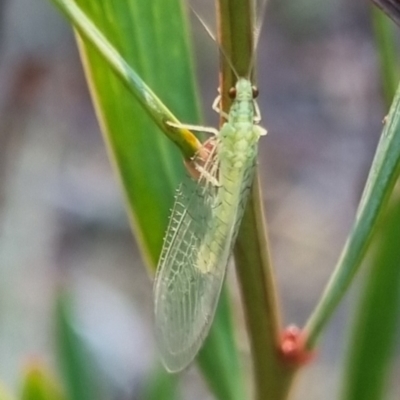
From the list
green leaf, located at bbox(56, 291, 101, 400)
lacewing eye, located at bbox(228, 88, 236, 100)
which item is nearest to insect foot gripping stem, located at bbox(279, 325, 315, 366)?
lacewing eye, located at bbox(228, 88, 236, 100)

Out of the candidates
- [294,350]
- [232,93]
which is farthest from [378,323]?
[232,93]

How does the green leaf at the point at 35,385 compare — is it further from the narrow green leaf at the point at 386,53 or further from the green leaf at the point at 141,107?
the narrow green leaf at the point at 386,53

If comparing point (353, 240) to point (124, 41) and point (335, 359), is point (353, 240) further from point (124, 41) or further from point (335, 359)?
point (335, 359)

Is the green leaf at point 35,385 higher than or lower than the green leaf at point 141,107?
lower

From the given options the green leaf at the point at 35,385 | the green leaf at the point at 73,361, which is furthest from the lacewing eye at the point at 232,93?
the green leaf at the point at 73,361

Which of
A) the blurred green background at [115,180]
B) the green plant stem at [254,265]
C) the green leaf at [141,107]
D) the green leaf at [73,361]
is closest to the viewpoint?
the green plant stem at [254,265]

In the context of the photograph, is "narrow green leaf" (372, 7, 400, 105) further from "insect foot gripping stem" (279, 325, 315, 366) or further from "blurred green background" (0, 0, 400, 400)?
"blurred green background" (0, 0, 400, 400)
